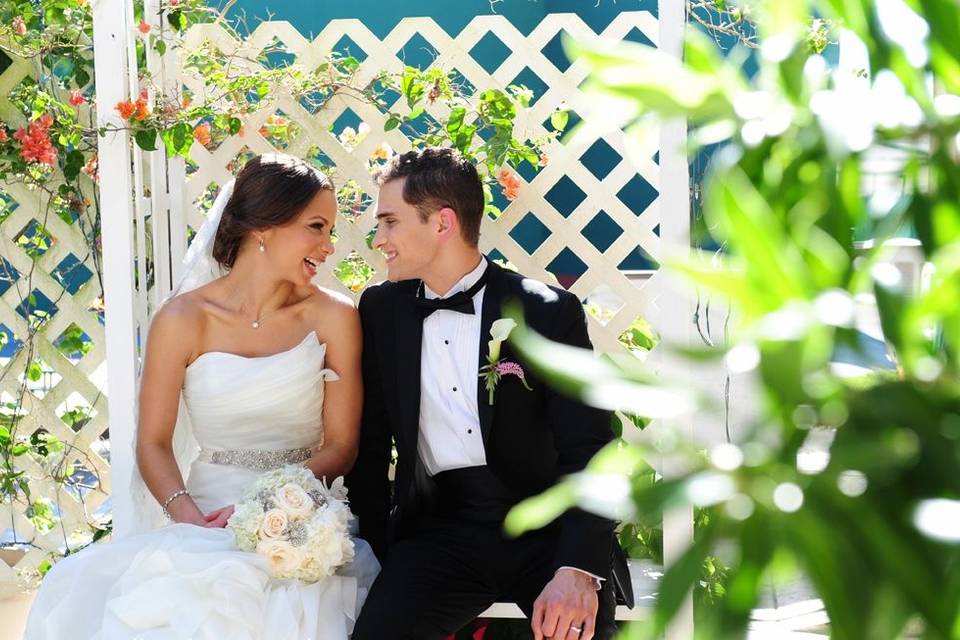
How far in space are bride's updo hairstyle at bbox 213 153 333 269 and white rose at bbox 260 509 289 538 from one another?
2.46ft

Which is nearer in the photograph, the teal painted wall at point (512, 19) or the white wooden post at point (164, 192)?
the white wooden post at point (164, 192)

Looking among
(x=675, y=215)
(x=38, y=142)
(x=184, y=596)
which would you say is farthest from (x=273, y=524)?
(x=38, y=142)

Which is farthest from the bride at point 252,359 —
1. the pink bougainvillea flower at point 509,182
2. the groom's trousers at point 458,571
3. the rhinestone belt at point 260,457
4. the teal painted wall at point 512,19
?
the teal painted wall at point 512,19

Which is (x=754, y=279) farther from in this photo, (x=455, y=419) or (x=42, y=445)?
(x=42, y=445)

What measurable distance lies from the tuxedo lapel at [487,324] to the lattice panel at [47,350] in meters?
1.31

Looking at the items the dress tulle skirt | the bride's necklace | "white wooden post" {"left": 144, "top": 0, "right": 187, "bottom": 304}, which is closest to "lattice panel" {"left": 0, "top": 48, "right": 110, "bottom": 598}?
"white wooden post" {"left": 144, "top": 0, "right": 187, "bottom": 304}

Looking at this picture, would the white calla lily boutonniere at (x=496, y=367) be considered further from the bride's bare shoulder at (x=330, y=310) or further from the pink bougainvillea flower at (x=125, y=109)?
the pink bougainvillea flower at (x=125, y=109)

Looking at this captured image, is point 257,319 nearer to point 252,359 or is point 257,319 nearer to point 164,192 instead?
point 252,359

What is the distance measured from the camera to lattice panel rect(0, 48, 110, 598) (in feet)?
11.5

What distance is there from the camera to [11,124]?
3.51 meters

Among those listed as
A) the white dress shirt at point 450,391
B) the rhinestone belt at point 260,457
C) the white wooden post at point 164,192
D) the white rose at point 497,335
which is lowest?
the rhinestone belt at point 260,457

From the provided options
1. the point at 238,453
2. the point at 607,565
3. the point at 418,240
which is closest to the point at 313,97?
the point at 418,240

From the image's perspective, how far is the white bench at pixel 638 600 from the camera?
2.76 metres

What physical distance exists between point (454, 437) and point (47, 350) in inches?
57.3
